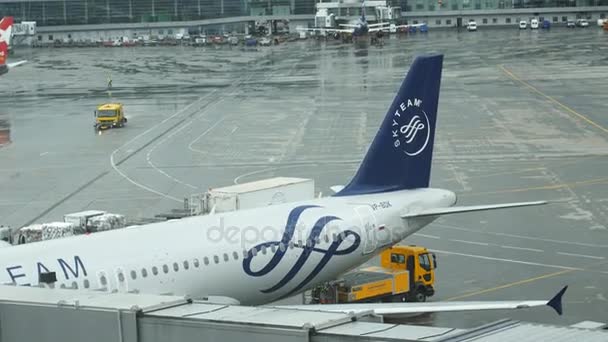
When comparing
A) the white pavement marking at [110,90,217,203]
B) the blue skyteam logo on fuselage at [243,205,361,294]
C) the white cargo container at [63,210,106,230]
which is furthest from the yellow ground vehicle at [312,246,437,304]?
the white pavement marking at [110,90,217,203]

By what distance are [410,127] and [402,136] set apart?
362 millimetres

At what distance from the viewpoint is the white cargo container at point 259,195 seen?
38.6 meters

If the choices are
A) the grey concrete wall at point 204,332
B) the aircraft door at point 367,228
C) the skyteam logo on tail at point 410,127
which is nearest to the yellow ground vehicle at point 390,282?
the aircraft door at point 367,228

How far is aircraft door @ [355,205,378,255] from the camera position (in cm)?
3164

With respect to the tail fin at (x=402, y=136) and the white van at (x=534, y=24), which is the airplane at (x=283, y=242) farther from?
the white van at (x=534, y=24)

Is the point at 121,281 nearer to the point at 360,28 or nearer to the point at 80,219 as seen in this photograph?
the point at 80,219

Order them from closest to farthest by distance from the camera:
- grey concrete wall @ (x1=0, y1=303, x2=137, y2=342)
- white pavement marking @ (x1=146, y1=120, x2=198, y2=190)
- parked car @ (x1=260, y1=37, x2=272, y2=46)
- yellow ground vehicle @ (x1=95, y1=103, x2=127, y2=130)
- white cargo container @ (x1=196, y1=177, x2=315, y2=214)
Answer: grey concrete wall @ (x1=0, y1=303, x2=137, y2=342) < white cargo container @ (x1=196, y1=177, x2=315, y2=214) < white pavement marking @ (x1=146, y1=120, x2=198, y2=190) < yellow ground vehicle @ (x1=95, y1=103, x2=127, y2=130) < parked car @ (x1=260, y1=37, x2=272, y2=46)

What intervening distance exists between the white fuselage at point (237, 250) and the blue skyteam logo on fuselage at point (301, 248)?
3 centimetres

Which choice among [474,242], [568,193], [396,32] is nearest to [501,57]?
[396,32]

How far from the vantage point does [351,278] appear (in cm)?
3466

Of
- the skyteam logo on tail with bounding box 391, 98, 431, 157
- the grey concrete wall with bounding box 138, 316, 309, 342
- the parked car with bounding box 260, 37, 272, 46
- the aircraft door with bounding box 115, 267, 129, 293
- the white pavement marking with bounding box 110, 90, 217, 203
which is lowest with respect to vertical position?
the white pavement marking with bounding box 110, 90, 217, 203

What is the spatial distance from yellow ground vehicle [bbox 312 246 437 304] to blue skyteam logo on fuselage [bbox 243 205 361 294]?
8.60 feet

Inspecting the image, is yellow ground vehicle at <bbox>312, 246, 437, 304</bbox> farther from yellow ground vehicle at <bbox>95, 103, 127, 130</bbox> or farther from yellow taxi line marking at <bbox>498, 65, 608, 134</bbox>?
yellow ground vehicle at <bbox>95, 103, 127, 130</bbox>

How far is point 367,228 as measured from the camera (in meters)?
31.7
